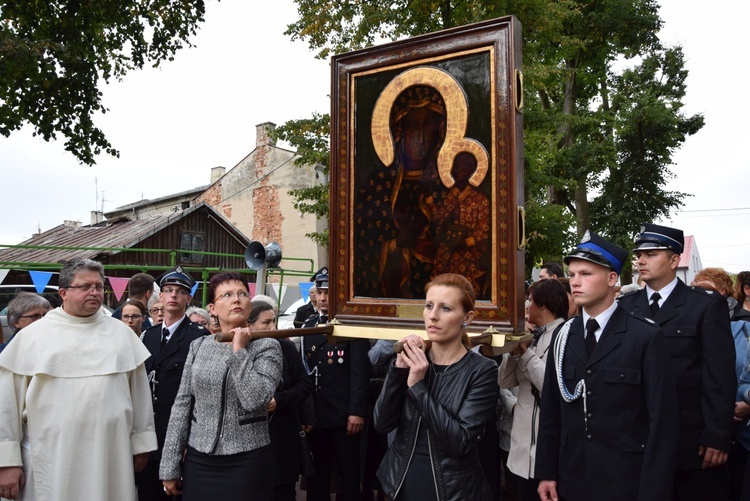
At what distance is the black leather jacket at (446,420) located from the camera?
9.29 ft

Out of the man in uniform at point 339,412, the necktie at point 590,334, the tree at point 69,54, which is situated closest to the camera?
the necktie at point 590,334

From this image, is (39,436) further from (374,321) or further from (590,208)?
(590,208)

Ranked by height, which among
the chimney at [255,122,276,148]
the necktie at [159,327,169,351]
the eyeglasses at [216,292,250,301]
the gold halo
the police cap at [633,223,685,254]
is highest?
the chimney at [255,122,276,148]

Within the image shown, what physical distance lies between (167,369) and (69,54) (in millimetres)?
9065

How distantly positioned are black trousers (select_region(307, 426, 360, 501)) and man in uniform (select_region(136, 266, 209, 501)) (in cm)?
114

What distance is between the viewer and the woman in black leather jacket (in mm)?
2848

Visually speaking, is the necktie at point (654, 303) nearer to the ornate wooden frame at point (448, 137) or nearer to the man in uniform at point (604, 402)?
the man in uniform at point (604, 402)

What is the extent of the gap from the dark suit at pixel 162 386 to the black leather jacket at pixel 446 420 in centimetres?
212

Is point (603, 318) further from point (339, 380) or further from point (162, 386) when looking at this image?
point (162, 386)

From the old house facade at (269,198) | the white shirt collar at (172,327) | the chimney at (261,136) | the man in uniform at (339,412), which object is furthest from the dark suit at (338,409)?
the chimney at (261,136)

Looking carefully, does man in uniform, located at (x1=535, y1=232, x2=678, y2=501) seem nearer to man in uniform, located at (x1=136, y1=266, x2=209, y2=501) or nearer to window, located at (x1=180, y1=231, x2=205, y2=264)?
man in uniform, located at (x1=136, y1=266, x2=209, y2=501)

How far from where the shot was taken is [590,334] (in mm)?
3258

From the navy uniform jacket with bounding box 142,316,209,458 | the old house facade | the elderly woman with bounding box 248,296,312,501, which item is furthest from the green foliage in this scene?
the old house facade

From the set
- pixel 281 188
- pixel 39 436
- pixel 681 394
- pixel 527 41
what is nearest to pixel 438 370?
pixel 681 394
